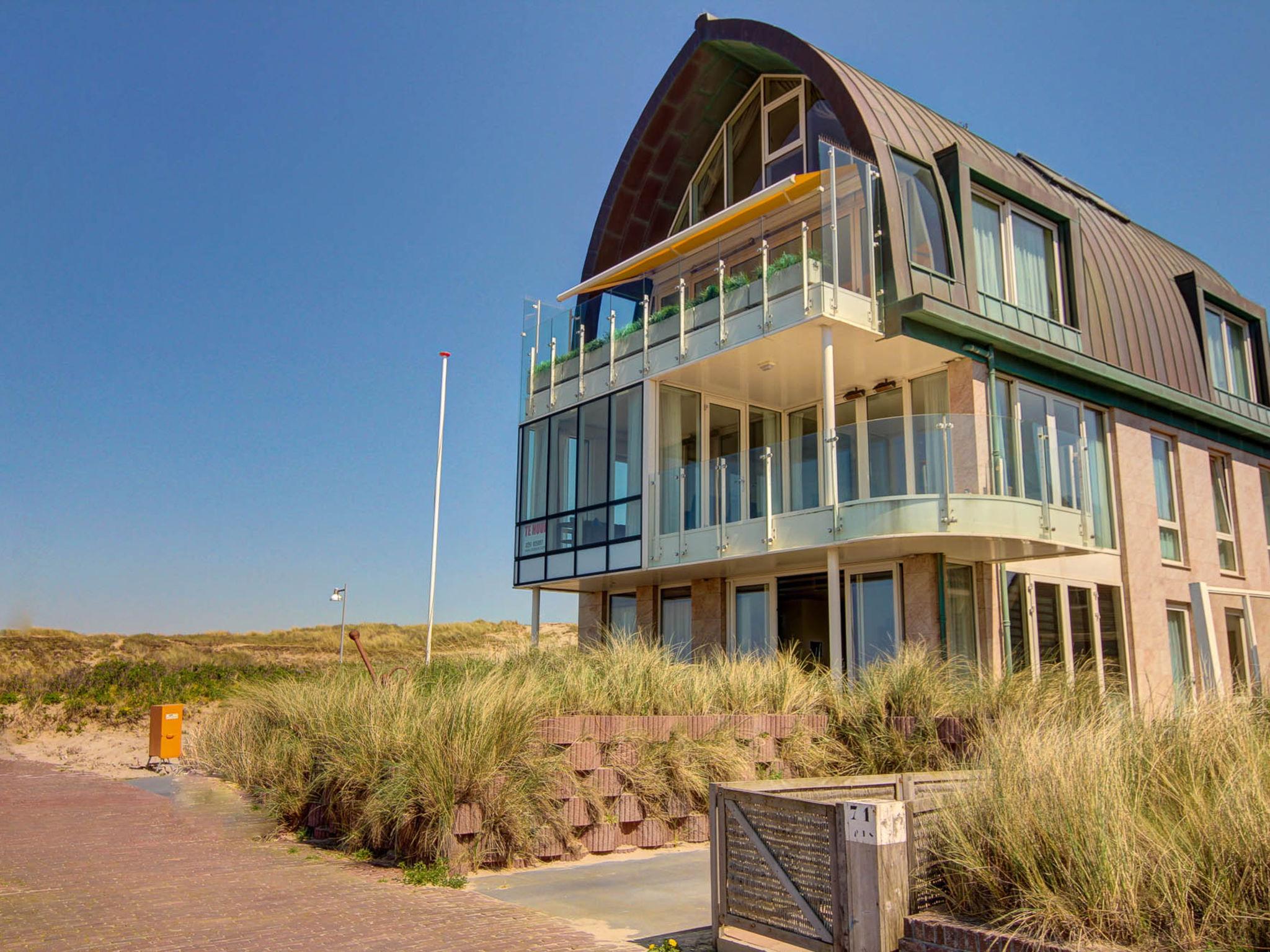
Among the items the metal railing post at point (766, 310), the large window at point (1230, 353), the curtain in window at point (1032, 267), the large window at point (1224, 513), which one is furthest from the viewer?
the large window at point (1230, 353)

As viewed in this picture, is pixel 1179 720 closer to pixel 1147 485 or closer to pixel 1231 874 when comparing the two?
pixel 1231 874

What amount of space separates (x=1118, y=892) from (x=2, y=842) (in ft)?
32.3

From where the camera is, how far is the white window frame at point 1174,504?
18281 mm

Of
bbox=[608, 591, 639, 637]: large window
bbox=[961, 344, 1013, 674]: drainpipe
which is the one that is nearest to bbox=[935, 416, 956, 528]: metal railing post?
bbox=[961, 344, 1013, 674]: drainpipe

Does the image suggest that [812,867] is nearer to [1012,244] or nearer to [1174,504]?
[1012,244]

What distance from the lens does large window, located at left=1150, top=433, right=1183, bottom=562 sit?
60.0 ft

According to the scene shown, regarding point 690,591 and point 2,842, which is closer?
point 2,842

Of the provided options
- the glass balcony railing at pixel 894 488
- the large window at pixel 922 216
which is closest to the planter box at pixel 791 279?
the large window at pixel 922 216

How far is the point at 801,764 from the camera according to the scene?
10.4 metres

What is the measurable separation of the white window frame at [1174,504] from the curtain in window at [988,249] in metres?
4.98

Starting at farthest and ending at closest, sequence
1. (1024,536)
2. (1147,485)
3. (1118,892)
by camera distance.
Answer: (1147,485)
(1024,536)
(1118,892)

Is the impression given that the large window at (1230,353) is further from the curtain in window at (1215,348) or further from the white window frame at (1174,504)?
the white window frame at (1174,504)

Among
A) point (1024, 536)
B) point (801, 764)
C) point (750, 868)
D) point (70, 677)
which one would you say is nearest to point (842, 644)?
point (1024, 536)

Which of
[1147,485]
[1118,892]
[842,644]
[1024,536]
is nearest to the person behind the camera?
[1118,892]
